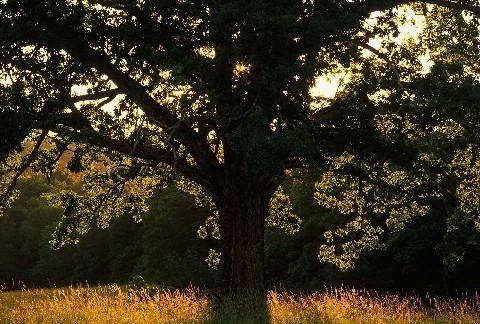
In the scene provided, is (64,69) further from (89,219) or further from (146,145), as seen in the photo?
(89,219)

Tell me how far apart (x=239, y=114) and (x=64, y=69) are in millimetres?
4383

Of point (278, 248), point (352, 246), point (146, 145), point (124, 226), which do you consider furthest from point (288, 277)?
point (146, 145)

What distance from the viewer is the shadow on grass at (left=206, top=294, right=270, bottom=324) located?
1140cm

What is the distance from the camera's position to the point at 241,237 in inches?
581

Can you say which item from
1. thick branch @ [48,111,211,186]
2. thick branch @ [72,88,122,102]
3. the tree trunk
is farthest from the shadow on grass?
thick branch @ [72,88,122,102]

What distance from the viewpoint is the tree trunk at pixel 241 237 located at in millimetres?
14672

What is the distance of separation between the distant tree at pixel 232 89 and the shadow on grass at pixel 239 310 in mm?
1255

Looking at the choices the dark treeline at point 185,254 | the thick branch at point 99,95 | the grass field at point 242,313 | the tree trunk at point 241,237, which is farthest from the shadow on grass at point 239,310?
the thick branch at point 99,95

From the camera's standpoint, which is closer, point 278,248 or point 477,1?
point 477,1

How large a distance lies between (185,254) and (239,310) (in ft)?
119

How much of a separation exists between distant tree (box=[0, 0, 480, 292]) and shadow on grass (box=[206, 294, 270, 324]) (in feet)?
4.12

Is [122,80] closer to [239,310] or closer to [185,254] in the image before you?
[239,310]

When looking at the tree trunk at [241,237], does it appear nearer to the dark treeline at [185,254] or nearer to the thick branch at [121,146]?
the thick branch at [121,146]

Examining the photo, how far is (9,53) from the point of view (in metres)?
12.4
